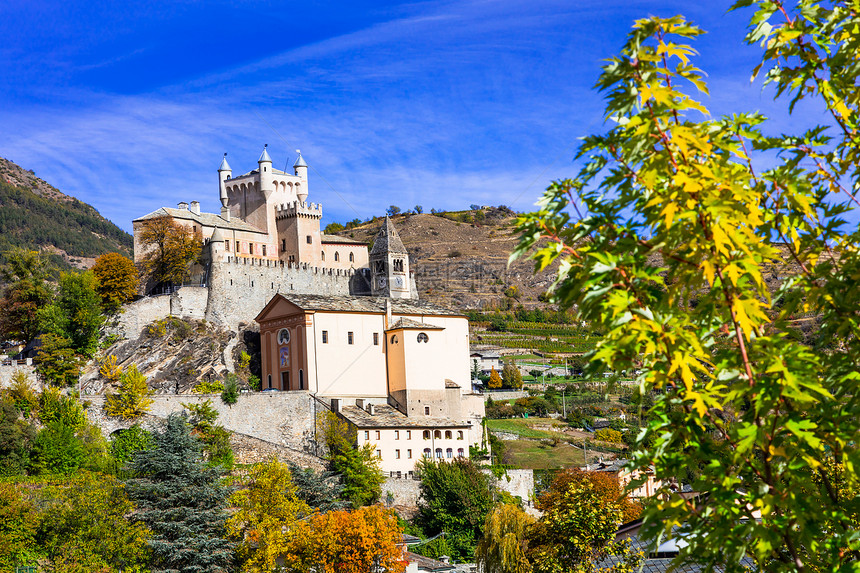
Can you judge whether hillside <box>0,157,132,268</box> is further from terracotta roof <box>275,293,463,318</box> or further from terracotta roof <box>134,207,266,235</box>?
terracotta roof <box>275,293,463,318</box>

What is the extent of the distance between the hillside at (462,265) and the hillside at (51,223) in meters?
49.3

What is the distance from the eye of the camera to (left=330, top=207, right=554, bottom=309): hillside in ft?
452

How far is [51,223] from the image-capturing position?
173750 mm

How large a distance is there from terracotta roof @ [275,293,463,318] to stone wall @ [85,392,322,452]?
216 inches

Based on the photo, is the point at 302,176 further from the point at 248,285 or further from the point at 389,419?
the point at 389,419

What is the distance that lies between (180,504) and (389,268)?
96.3ft

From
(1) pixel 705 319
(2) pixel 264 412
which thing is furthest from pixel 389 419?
(1) pixel 705 319

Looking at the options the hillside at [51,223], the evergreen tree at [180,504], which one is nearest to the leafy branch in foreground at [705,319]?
the evergreen tree at [180,504]

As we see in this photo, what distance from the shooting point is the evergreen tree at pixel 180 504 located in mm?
36312

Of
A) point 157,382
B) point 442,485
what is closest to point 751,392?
point 442,485

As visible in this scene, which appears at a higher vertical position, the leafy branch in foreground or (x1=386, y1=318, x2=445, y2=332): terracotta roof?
(x1=386, y1=318, x2=445, y2=332): terracotta roof

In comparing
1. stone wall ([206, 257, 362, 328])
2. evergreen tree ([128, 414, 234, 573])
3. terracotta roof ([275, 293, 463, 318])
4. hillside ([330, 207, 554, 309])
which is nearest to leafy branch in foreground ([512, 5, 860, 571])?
evergreen tree ([128, 414, 234, 573])

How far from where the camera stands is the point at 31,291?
5738 cm

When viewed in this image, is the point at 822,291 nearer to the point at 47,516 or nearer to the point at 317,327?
the point at 47,516
